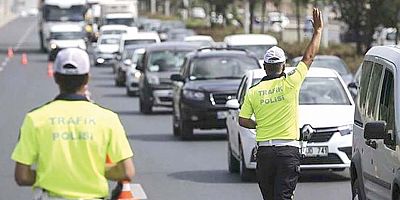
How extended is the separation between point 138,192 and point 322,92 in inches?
123

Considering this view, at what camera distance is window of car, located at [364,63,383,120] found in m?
11.7

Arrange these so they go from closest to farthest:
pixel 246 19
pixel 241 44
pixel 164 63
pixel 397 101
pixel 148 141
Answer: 1. pixel 397 101
2. pixel 148 141
3. pixel 164 63
4. pixel 241 44
5. pixel 246 19

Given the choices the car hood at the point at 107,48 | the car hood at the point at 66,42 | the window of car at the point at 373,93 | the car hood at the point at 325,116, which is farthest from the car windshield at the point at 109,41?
the window of car at the point at 373,93

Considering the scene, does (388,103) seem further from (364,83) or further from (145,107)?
(145,107)

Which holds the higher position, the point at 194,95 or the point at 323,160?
the point at 323,160

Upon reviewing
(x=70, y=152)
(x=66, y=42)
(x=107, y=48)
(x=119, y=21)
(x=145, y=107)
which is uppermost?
(x=70, y=152)

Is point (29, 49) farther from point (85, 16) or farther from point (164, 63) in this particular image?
point (164, 63)

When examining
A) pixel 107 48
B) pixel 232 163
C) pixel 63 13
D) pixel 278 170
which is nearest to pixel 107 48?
pixel 107 48

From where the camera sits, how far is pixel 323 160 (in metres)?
16.1

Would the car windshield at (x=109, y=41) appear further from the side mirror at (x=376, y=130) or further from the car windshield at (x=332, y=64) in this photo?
the side mirror at (x=376, y=130)

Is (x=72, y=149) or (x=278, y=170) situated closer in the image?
(x=72, y=149)

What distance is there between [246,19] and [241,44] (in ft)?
86.8

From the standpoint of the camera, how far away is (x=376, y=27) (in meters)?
41.2

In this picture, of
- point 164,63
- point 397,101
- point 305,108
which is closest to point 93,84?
point 164,63
